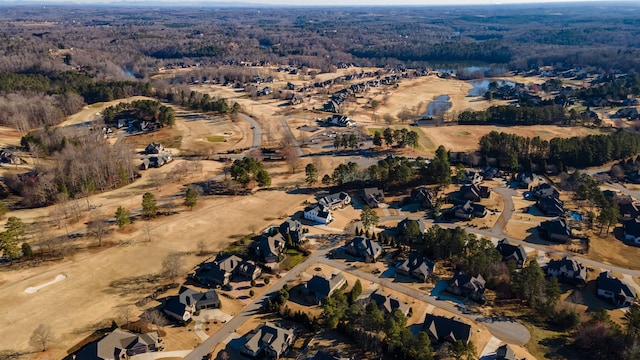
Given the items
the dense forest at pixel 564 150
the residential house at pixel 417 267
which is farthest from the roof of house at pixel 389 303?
the dense forest at pixel 564 150

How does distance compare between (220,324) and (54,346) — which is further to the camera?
(220,324)

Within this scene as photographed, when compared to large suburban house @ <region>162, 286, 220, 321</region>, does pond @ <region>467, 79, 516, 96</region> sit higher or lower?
higher

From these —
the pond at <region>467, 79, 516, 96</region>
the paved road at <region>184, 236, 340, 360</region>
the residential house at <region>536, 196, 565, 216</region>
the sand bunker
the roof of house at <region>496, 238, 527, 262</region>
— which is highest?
the pond at <region>467, 79, 516, 96</region>

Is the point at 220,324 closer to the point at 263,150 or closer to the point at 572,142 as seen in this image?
the point at 263,150

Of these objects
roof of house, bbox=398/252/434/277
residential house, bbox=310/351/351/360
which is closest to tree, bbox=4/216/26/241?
residential house, bbox=310/351/351/360

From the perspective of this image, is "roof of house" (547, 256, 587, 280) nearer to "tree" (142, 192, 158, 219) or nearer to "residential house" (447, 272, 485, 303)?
"residential house" (447, 272, 485, 303)

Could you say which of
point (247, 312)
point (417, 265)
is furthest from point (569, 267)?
point (247, 312)

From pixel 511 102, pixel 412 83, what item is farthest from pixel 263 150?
pixel 412 83
